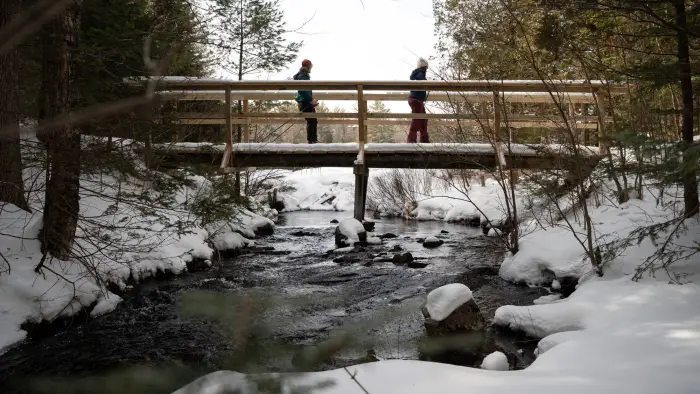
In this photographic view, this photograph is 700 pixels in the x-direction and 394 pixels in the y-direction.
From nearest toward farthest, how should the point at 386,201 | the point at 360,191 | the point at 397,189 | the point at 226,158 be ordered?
the point at 226,158, the point at 360,191, the point at 397,189, the point at 386,201

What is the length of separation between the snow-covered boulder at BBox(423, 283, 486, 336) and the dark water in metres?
0.20

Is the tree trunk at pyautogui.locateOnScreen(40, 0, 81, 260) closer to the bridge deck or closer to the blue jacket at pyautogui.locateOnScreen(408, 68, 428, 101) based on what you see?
the bridge deck

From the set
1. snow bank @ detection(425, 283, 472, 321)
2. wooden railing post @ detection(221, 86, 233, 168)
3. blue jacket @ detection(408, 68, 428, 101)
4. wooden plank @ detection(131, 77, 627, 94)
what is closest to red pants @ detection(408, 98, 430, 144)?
blue jacket @ detection(408, 68, 428, 101)

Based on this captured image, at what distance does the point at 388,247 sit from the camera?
8891 mm

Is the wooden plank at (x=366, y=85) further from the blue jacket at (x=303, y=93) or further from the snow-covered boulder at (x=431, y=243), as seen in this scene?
the snow-covered boulder at (x=431, y=243)

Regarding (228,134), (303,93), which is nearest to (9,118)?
(228,134)

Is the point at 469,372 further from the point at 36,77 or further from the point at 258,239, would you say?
the point at 258,239

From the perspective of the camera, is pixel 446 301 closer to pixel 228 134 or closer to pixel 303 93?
pixel 228 134

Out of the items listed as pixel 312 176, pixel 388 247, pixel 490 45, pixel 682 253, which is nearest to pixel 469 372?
pixel 682 253

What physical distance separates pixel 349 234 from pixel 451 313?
16.3ft

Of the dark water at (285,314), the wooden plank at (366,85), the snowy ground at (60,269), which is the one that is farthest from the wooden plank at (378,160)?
the snowy ground at (60,269)

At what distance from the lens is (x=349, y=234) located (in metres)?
9.24

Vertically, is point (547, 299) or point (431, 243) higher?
point (547, 299)

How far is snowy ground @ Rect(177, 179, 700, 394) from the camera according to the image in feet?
8.73
